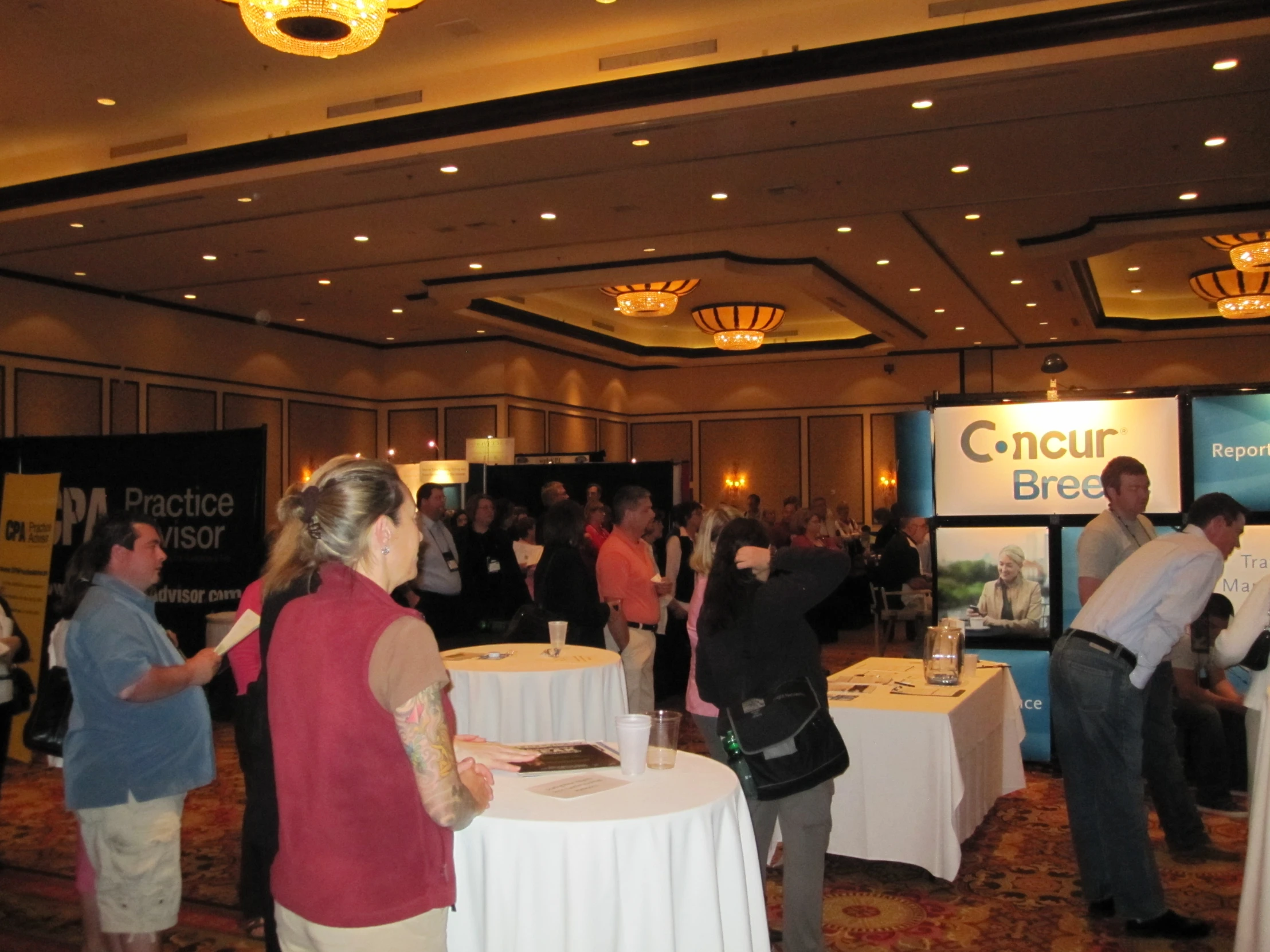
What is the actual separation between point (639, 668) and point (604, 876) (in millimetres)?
3812

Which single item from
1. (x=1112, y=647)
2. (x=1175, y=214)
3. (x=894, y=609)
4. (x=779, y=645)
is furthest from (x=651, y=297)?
(x=779, y=645)

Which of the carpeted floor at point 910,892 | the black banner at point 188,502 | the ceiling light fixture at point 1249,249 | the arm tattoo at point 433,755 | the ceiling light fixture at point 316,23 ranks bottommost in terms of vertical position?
the carpeted floor at point 910,892

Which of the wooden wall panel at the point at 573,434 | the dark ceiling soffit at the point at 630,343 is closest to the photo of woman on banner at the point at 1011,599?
the dark ceiling soffit at the point at 630,343

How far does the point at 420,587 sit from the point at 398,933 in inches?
213

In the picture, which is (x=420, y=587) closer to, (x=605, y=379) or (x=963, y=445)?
(x=963, y=445)

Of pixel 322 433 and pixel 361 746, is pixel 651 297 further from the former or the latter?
pixel 361 746

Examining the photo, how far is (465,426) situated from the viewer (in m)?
16.0

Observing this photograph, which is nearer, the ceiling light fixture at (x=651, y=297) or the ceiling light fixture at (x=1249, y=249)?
the ceiling light fixture at (x=1249, y=249)

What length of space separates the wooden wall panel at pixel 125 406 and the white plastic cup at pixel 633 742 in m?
11.2

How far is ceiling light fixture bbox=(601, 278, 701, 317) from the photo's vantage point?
12938 millimetres

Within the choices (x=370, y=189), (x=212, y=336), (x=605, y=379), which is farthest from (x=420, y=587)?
(x=605, y=379)

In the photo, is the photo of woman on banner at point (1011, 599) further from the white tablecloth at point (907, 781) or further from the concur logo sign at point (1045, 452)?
the white tablecloth at point (907, 781)

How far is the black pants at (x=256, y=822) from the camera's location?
215 centimetres

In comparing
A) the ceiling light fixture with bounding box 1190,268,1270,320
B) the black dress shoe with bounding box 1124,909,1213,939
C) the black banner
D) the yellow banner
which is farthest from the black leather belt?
the ceiling light fixture with bounding box 1190,268,1270,320
